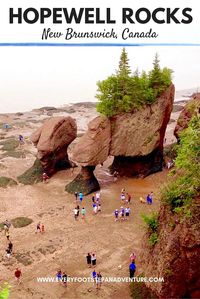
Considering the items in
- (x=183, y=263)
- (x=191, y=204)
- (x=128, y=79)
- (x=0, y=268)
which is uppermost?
(x=128, y=79)

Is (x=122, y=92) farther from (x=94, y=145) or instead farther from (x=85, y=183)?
(x=85, y=183)

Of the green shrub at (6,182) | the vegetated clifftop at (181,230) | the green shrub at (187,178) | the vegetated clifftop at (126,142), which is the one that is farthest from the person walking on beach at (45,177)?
the green shrub at (187,178)

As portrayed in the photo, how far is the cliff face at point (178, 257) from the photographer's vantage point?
20.5m

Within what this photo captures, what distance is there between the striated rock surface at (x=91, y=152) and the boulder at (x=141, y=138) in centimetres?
123

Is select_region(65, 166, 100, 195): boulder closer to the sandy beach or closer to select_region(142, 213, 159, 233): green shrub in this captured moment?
the sandy beach

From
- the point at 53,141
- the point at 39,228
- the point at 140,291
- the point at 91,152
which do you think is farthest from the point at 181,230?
the point at 53,141

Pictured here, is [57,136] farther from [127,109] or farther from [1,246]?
[1,246]

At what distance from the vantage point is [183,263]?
70.2 feet

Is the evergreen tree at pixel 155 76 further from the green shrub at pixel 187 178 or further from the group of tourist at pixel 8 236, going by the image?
the green shrub at pixel 187 178

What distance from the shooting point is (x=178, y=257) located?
21375 millimetres

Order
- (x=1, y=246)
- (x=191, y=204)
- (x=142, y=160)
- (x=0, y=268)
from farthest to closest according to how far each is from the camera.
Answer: (x=142, y=160) → (x=1, y=246) → (x=0, y=268) → (x=191, y=204)

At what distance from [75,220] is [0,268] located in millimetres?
8942

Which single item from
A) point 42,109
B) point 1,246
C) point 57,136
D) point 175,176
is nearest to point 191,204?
point 175,176

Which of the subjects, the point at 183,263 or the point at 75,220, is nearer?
the point at 183,263
